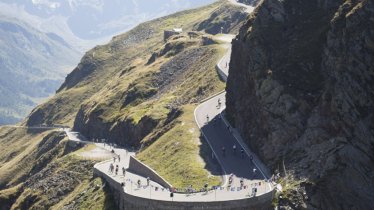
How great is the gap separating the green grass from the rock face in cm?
745

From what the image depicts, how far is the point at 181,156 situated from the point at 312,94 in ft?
70.5

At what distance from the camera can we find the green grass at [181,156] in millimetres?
86188

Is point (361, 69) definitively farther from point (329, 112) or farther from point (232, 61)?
point (232, 61)

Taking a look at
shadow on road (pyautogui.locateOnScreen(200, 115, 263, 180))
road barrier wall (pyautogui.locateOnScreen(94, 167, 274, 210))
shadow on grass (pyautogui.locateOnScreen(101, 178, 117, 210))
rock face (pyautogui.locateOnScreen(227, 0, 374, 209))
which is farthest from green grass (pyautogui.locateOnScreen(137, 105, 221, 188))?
road barrier wall (pyautogui.locateOnScreen(94, 167, 274, 210))

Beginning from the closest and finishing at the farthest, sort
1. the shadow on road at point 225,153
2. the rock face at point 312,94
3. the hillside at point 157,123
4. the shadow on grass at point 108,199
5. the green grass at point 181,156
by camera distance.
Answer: the rock face at point 312,94 < the green grass at point 181,156 < the shadow on road at point 225,153 < the shadow on grass at point 108,199 < the hillside at point 157,123

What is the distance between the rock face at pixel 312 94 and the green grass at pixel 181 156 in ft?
24.4

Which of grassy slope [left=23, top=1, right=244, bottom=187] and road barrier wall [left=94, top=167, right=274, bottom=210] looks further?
grassy slope [left=23, top=1, right=244, bottom=187]

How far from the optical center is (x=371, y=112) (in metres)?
76.2

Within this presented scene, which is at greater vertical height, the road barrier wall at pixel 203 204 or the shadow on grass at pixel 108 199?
the road barrier wall at pixel 203 204

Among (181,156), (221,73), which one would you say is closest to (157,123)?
(221,73)

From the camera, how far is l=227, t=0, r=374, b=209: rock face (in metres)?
75.3

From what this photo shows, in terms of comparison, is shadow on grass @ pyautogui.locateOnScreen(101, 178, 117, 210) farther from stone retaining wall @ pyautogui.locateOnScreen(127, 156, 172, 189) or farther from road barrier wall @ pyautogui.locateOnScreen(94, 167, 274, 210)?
road barrier wall @ pyautogui.locateOnScreen(94, 167, 274, 210)

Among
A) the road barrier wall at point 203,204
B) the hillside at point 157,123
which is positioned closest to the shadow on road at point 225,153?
the hillside at point 157,123

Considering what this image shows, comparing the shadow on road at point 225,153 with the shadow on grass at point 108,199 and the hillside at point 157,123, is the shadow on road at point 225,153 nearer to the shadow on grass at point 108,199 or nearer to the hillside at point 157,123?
the hillside at point 157,123
